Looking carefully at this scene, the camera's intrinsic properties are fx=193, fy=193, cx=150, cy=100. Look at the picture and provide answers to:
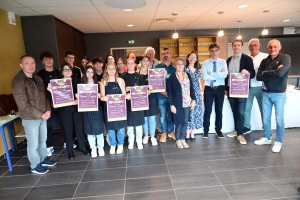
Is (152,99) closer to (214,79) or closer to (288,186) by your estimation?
(214,79)

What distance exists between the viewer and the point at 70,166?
2814 mm

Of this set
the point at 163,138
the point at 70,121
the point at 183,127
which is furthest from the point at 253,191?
the point at 70,121

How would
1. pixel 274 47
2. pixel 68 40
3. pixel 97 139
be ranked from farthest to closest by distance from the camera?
1. pixel 68 40
2. pixel 97 139
3. pixel 274 47

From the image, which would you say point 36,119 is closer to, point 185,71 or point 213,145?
point 185,71

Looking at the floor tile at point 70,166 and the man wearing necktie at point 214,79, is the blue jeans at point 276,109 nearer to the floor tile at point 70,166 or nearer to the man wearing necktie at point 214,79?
the man wearing necktie at point 214,79

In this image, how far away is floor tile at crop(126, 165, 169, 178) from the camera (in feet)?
8.21

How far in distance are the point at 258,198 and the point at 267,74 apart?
175cm

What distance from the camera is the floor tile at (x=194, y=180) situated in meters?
2.25

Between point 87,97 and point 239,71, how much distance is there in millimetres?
2475

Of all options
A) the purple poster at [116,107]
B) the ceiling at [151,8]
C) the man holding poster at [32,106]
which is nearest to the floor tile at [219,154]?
the purple poster at [116,107]

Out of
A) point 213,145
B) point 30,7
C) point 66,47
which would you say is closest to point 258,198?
point 213,145

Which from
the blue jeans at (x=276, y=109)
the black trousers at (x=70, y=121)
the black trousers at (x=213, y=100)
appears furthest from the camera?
the black trousers at (x=213, y=100)

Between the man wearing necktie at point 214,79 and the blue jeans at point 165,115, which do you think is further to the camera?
the blue jeans at point 165,115

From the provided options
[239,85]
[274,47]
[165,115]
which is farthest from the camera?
[165,115]
